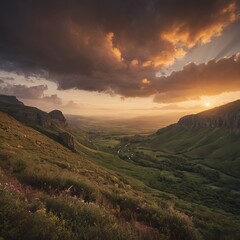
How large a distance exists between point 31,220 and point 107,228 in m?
2.66

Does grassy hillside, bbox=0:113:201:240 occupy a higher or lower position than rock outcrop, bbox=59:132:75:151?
higher

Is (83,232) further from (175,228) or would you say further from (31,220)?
(175,228)

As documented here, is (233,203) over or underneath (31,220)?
underneath

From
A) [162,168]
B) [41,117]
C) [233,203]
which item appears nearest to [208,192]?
[233,203]

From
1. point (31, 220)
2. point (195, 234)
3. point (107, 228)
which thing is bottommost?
point (195, 234)

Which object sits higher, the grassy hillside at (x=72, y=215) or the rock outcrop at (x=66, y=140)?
the grassy hillside at (x=72, y=215)

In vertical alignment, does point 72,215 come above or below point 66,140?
above

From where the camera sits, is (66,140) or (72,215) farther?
(66,140)

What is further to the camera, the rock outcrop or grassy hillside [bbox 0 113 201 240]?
the rock outcrop

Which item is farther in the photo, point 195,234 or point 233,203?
point 233,203

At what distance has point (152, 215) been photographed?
502 inches

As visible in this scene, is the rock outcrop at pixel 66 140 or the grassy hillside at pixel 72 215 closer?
the grassy hillside at pixel 72 215

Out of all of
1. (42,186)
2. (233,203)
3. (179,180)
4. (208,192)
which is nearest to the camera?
(42,186)

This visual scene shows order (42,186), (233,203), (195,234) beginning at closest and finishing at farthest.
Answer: (195,234), (42,186), (233,203)
